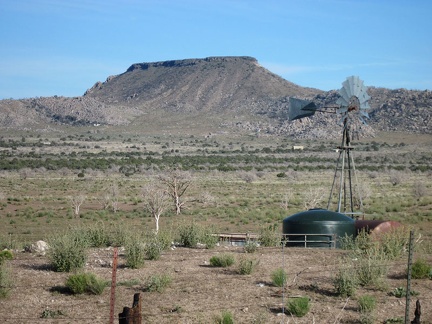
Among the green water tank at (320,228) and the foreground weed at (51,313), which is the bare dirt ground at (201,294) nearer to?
the foreground weed at (51,313)

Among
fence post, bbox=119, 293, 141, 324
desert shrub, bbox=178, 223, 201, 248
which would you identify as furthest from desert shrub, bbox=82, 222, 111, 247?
fence post, bbox=119, 293, 141, 324

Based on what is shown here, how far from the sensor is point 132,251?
2097 cm

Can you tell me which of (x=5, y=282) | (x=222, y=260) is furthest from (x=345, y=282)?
(x=5, y=282)

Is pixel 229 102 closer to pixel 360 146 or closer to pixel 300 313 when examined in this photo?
pixel 360 146

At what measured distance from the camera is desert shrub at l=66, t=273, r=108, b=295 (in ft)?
60.0

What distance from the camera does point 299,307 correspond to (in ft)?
56.6

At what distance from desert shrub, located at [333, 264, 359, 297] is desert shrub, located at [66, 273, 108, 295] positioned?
6.04 metres

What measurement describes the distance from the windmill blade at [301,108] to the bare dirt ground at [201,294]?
854 centimetres

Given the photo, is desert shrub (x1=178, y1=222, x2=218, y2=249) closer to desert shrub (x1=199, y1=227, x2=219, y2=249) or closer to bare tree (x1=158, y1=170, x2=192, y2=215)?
desert shrub (x1=199, y1=227, x2=219, y2=249)

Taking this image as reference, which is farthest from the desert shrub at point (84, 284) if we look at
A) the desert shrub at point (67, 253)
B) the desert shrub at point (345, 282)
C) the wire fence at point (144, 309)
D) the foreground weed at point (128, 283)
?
the desert shrub at point (345, 282)

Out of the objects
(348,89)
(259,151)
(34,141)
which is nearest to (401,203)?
(348,89)

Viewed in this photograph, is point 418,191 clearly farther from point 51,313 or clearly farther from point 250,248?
point 51,313

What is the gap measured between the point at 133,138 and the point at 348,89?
404ft

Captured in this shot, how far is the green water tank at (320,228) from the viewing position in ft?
83.6
